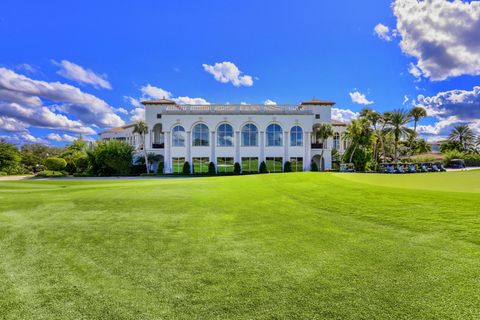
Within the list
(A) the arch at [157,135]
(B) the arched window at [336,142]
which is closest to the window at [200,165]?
(A) the arch at [157,135]

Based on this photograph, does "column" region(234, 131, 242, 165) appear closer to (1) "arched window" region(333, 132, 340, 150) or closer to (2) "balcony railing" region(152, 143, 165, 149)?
(2) "balcony railing" region(152, 143, 165, 149)

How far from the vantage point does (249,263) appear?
4.24 meters

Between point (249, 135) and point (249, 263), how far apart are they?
1389 inches

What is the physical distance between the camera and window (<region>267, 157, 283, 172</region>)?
39.0 meters

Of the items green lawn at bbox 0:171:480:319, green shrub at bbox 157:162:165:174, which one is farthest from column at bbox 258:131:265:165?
green lawn at bbox 0:171:480:319

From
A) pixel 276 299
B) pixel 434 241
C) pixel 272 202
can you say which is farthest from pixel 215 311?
pixel 272 202

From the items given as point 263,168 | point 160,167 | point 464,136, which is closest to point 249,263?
point 263,168

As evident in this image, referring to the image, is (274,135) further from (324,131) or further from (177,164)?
(177,164)

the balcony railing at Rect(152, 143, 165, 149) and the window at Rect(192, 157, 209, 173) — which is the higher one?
the balcony railing at Rect(152, 143, 165, 149)

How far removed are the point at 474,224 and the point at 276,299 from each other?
508 centimetres

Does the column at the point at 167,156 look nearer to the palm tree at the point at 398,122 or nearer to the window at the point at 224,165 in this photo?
the window at the point at 224,165

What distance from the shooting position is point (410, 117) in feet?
149

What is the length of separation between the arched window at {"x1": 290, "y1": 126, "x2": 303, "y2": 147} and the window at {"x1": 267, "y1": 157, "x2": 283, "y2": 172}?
3.22 meters

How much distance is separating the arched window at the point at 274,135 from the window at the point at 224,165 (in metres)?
6.33
